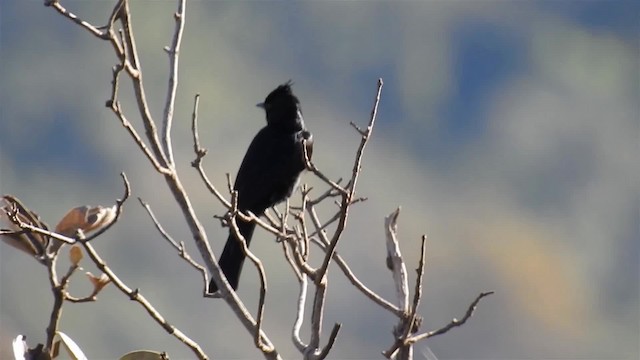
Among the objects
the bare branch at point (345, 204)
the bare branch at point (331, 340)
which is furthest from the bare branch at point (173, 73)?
the bare branch at point (331, 340)

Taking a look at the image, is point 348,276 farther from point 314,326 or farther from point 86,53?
point 86,53

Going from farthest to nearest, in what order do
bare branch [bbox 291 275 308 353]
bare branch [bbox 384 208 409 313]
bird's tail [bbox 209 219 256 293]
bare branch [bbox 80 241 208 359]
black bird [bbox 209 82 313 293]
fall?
1. black bird [bbox 209 82 313 293]
2. bird's tail [bbox 209 219 256 293]
3. bare branch [bbox 384 208 409 313]
4. bare branch [bbox 291 275 308 353]
5. bare branch [bbox 80 241 208 359]

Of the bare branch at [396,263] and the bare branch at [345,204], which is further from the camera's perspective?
the bare branch at [396,263]

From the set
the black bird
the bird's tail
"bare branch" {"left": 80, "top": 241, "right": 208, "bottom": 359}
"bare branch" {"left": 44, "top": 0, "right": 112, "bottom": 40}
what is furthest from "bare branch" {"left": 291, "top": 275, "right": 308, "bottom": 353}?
the black bird

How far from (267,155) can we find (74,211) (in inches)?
126

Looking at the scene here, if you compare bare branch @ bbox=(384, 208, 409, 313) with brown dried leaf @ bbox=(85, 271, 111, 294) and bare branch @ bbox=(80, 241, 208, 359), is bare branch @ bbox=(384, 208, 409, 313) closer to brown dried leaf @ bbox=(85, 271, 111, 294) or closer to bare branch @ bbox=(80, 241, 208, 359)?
bare branch @ bbox=(80, 241, 208, 359)

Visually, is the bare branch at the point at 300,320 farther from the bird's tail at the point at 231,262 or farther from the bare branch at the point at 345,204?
the bird's tail at the point at 231,262

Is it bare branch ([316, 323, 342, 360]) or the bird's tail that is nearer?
bare branch ([316, 323, 342, 360])

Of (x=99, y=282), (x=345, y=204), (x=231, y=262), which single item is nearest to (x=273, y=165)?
(x=231, y=262)

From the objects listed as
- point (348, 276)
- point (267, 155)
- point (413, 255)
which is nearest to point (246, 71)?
point (413, 255)

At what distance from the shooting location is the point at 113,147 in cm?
3062

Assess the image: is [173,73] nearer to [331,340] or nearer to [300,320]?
[300,320]

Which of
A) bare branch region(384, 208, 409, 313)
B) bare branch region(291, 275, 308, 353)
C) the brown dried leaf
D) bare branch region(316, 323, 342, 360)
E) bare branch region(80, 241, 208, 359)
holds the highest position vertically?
bare branch region(384, 208, 409, 313)

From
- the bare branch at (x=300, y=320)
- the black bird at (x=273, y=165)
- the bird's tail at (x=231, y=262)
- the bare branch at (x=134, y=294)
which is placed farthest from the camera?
the black bird at (x=273, y=165)
